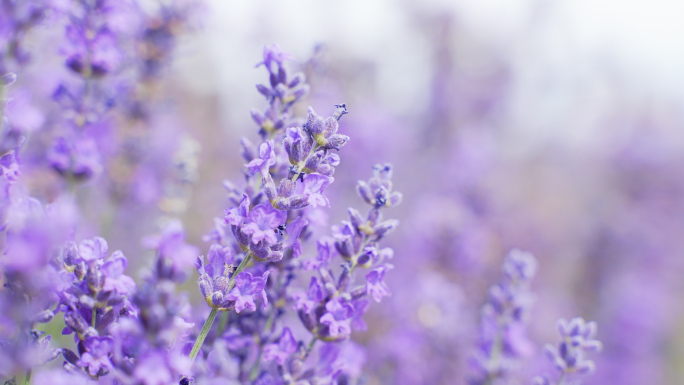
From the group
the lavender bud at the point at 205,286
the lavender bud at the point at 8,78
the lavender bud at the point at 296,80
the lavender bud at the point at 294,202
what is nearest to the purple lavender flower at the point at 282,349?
the lavender bud at the point at 205,286

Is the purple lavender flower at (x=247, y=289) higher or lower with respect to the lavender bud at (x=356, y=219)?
lower

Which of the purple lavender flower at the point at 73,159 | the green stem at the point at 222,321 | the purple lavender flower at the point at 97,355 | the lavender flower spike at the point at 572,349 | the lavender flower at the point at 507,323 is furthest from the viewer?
the lavender flower at the point at 507,323

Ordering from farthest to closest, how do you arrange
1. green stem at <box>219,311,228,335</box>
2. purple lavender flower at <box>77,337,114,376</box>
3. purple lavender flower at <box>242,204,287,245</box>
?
green stem at <box>219,311,228,335</box> → purple lavender flower at <box>242,204,287,245</box> → purple lavender flower at <box>77,337,114,376</box>

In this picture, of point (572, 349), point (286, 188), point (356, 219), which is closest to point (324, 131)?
point (286, 188)

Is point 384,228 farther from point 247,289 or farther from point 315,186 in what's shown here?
point 247,289

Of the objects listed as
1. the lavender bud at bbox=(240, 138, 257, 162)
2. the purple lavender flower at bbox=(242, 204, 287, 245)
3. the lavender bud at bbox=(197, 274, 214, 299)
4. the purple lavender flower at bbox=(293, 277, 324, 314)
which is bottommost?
the lavender bud at bbox=(197, 274, 214, 299)

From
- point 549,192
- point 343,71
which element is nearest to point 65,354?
point 343,71

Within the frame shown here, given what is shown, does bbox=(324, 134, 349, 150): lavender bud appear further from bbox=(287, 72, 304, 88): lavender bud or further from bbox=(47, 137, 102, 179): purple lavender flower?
bbox=(47, 137, 102, 179): purple lavender flower

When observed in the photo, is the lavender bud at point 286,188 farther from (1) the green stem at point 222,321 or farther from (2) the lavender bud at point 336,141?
(1) the green stem at point 222,321

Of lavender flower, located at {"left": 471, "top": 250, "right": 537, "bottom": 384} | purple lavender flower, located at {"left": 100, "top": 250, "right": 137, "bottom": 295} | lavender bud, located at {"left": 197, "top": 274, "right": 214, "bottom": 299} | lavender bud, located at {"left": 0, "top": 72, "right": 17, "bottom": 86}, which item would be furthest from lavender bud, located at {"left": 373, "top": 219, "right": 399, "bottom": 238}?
lavender bud, located at {"left": 0, "top": 72, "right": 17, "bottom": 86}
